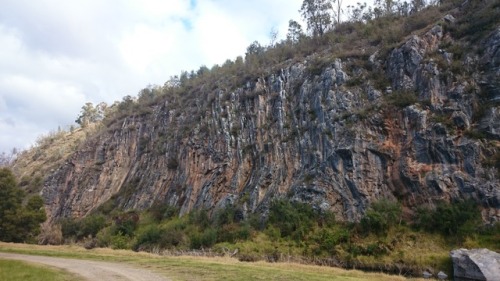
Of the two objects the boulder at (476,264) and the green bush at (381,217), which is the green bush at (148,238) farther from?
the boulder at (476,264)

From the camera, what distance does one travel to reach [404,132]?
143ft

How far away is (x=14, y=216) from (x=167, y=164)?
22351 mm

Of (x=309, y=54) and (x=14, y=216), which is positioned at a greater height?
(x=309, y=54)

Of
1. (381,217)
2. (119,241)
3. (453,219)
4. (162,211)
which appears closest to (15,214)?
(119,241)

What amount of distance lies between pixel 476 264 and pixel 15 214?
53.4 meters

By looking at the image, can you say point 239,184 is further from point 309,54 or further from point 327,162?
point 309,54

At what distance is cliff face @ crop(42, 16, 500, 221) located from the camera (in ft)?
131

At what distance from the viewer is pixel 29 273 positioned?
1880 centimetres

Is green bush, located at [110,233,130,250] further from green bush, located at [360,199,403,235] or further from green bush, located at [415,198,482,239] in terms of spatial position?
green bush, located at [415,198,482,239]

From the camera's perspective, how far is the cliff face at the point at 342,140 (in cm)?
3981

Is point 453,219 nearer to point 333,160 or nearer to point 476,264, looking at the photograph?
point 476,264

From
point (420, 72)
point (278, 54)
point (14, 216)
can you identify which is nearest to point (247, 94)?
point (278, 54)

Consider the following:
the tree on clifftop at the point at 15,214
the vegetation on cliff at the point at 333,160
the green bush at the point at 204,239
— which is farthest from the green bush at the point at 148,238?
the tree on clifftop at the point at 15,214

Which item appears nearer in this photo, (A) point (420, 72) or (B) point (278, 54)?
(A) point (420, 72)
